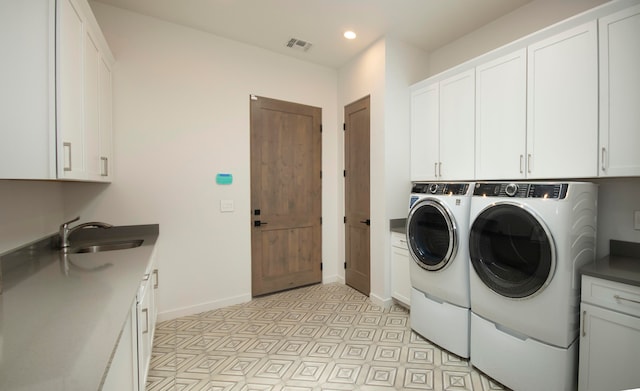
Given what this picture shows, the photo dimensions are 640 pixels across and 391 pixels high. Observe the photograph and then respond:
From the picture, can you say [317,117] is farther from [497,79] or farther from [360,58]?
[497,79]

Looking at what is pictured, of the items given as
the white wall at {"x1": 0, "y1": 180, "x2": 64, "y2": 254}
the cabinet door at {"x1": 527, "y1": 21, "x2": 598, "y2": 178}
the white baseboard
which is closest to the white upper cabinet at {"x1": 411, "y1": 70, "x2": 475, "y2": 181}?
the cabinet door at {"x1": 527, "y1": 21, "x2": 598, "y2": 178}

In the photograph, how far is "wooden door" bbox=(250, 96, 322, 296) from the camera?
304 cm

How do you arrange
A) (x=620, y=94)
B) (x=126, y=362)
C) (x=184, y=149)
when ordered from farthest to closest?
(x=184, y=149), (x=620, y=94), (x=126, y=362)

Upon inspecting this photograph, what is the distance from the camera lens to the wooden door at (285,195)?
3043 mm

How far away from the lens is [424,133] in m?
2.70

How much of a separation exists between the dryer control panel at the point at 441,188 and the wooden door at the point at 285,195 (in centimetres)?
143

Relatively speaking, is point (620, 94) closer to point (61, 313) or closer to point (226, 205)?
point (61, 313)

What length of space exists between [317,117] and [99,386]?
10.6 ft

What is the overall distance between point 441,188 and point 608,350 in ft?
4.27

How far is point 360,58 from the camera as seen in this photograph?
3.12 metres

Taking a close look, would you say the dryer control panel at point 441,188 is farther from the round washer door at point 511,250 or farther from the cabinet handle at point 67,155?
the cabinet handle at point 67,155

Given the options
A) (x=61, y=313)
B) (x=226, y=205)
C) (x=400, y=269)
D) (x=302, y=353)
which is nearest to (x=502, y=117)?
(x=400, y=269)

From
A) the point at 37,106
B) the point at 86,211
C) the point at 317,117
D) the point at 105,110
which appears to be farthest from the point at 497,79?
the point at 86,211

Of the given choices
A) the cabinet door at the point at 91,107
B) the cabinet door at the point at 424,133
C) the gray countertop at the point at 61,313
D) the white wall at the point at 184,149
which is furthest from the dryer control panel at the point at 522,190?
the cabinet door at the point at 91,107
